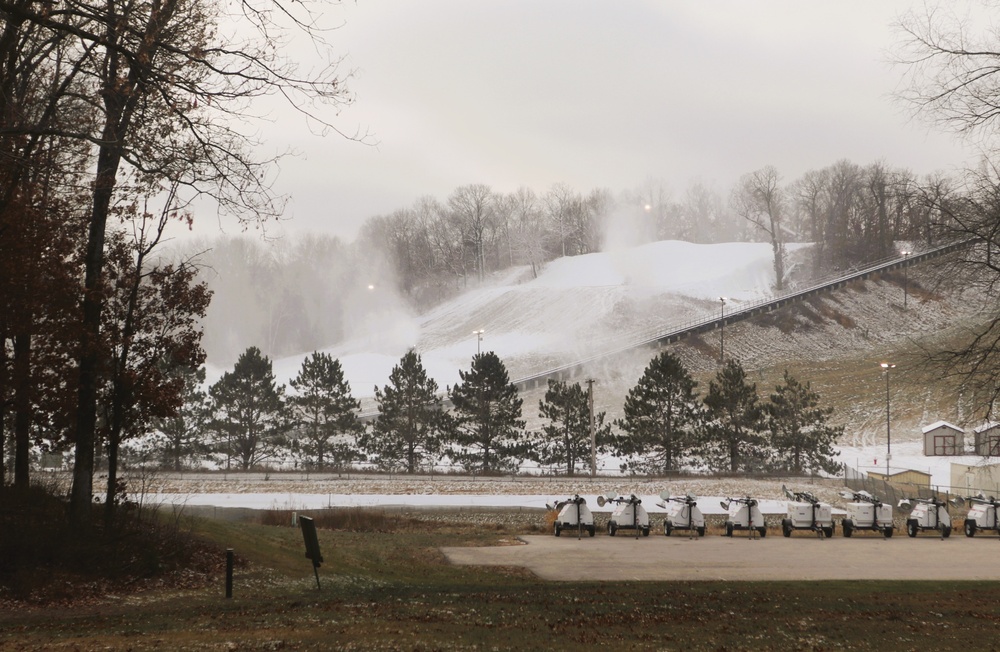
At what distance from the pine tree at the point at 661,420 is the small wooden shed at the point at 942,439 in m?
22.4

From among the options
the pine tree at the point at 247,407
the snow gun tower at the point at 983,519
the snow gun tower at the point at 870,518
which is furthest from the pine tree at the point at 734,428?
the pine tree at the point at 247,407

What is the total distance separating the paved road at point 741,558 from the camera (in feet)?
73.3

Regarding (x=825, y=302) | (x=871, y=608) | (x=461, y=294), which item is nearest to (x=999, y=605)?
(x=871, y=608)

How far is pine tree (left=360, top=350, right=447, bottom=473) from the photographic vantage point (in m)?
60.2

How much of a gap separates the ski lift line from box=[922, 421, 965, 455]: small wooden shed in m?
27.1

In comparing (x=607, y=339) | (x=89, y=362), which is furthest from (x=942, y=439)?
(x=89, y=362)

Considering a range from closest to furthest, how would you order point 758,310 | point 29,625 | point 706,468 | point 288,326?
1. point 29,625
2. point 706,468
3. point 758,310
4. point 288,326

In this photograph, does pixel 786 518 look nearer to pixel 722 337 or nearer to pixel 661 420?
pixel 661 420

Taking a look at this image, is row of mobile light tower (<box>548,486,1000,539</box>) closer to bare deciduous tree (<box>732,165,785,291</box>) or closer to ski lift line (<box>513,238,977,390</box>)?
ski lift line (<box>513,238,977,390</box>)

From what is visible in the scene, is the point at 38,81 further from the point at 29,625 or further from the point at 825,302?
the point at 825,302

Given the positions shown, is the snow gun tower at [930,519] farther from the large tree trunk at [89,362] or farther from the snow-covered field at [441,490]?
the large tree trunk at [89,362]

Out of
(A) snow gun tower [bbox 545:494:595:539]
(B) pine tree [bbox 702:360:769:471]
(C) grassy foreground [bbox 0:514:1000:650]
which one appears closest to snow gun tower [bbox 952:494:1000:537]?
(A) snow gun tower [bbox 545:494:595:539]

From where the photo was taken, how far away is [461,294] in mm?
154125

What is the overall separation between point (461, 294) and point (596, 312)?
116 ft
